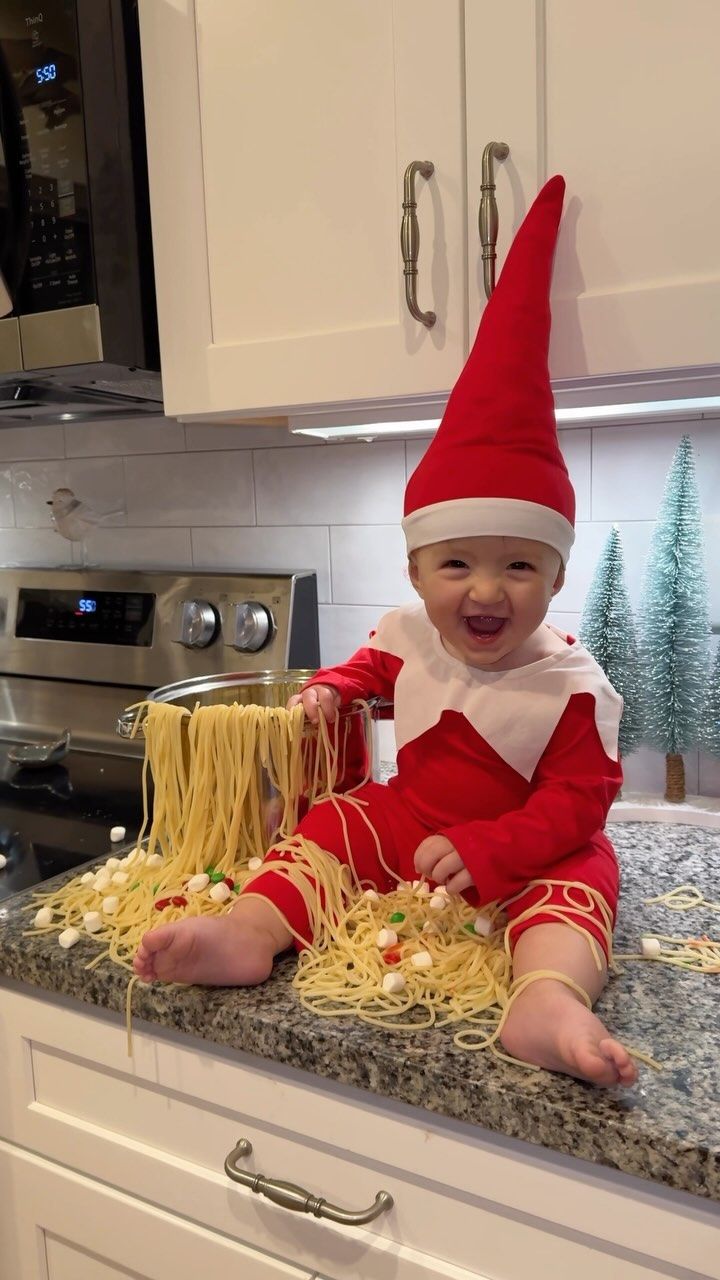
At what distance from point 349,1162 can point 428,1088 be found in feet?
0.45

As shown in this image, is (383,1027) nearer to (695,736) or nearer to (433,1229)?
(433,1229)

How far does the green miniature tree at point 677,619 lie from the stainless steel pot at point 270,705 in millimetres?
386

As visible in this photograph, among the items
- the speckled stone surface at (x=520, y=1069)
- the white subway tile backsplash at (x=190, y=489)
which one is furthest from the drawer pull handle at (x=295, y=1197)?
the white subway tile backsplash at (x=190, y=489)

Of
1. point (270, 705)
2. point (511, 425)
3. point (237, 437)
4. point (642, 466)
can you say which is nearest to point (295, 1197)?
point (270, 705)

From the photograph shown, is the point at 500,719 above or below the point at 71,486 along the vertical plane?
below

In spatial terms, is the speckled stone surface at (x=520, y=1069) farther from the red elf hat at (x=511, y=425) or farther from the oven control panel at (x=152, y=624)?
the oven control panel at (x=152, y=624)

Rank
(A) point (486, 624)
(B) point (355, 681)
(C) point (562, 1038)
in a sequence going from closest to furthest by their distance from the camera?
(C) point (562, 1038) → (A) point (486, 624) → (B) point (355, 681)

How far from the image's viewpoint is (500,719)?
33.9 inches

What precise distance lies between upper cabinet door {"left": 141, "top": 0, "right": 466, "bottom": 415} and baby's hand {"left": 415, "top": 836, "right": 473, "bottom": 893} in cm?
47

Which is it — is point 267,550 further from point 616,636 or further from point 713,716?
point 713,716

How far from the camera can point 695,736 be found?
1130mm

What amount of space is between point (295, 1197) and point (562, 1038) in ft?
0.97

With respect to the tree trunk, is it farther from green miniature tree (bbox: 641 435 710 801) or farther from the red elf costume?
the red elf costume

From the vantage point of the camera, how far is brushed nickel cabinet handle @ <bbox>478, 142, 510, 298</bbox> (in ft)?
2.80
